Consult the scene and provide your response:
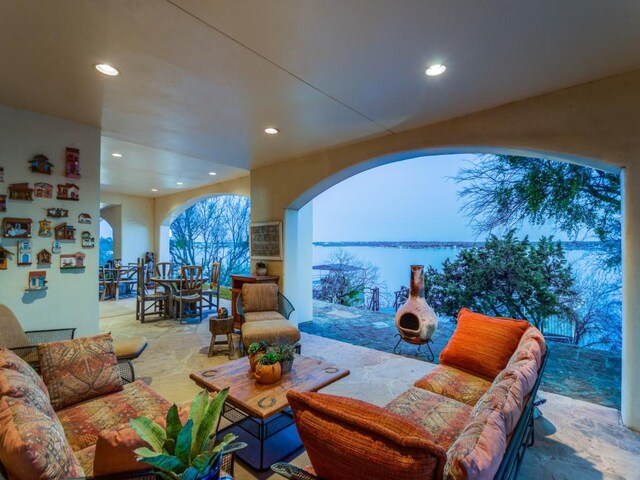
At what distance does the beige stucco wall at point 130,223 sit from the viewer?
8703 millimetres

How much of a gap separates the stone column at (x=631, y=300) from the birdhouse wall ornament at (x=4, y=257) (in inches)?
213

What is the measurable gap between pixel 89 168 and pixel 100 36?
1.92 m

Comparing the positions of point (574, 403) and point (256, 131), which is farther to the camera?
point (256, 131)

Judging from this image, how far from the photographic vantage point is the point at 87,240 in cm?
336

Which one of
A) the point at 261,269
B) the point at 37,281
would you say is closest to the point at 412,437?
the point at 37,281

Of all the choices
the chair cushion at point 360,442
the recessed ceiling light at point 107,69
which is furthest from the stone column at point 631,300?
the recessed ceiling light at point 107,69

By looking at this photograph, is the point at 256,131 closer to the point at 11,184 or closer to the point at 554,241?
the point at 11,184

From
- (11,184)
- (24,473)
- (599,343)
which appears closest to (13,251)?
(11,184)

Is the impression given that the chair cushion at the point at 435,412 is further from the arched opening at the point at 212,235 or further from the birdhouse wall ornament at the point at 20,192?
the arched opening at the point at 212,235

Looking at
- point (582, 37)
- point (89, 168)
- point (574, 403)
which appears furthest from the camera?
point (89, 168)

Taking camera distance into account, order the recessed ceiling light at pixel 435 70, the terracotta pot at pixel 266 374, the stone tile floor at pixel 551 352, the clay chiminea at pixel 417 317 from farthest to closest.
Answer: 1. the clay chiminea at pixel 417 317
2. the stone tile floor at pixel 551 352
3. the recessed ceiling light at pixel 435 70
4. the terracotta pot at pixel 266 374

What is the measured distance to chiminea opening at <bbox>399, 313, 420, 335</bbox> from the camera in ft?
11.9

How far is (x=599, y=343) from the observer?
4352 mm

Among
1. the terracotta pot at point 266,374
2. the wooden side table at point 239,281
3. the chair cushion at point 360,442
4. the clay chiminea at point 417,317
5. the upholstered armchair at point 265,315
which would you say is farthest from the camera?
the wooden side table at point 239,281
